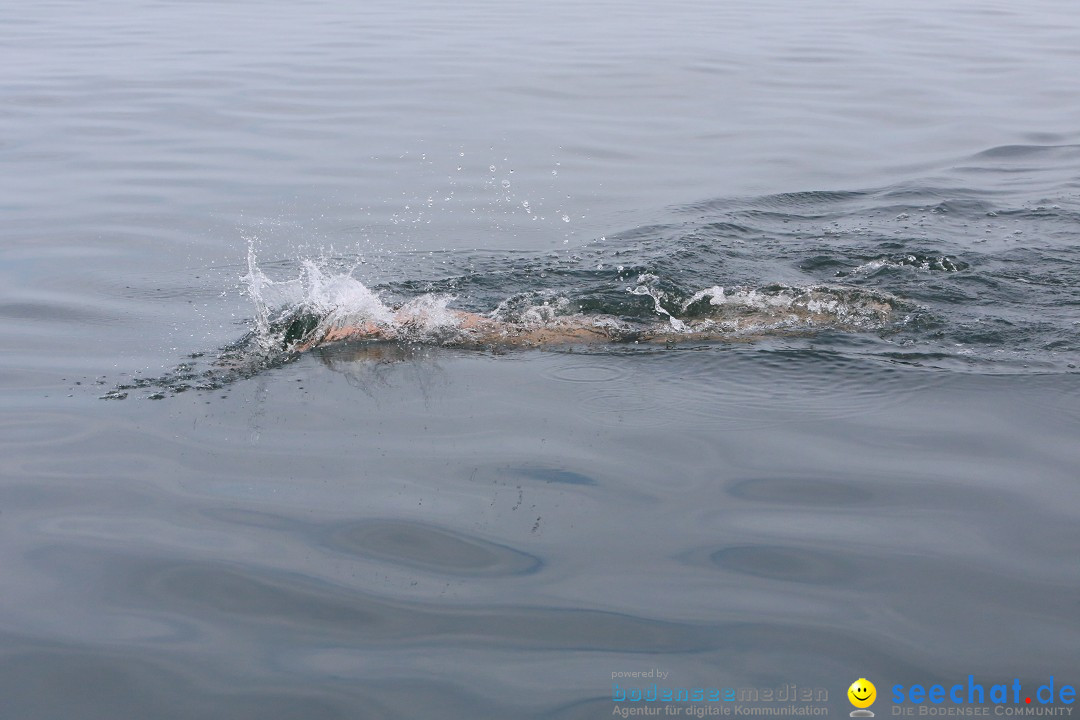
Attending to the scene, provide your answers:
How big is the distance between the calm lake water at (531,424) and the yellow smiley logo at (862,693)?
0.10ft

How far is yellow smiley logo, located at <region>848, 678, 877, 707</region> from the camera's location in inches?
135

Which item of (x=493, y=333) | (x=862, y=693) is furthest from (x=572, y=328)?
(x=862, y=693)

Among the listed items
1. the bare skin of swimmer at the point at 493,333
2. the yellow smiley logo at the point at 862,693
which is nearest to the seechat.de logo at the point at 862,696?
the yellow smiley logo at the point at 862,693

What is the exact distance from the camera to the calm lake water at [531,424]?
12.3 feet

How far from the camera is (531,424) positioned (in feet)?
18.1

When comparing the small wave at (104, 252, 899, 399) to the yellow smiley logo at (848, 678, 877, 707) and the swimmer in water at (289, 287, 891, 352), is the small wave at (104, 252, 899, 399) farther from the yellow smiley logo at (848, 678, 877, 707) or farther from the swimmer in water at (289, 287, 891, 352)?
the yellow smiley logo at (848, 678, 877, 707)

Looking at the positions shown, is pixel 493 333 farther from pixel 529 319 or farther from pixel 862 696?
pixel 862 696

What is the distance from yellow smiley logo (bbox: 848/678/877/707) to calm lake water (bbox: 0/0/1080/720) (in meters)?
0.03

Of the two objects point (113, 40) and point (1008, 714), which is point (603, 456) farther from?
point (113, 40)

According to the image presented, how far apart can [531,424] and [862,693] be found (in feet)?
8.02

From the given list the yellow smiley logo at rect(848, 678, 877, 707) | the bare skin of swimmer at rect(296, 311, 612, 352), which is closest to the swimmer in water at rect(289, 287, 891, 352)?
the bare skin of swimmer at rect(296, 311, 612, 352)

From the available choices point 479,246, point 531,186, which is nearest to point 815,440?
point 479,246

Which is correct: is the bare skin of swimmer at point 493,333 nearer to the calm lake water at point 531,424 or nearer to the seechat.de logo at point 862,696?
the calm lake water at point 531,424

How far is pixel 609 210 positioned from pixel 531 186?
1.22 metres
